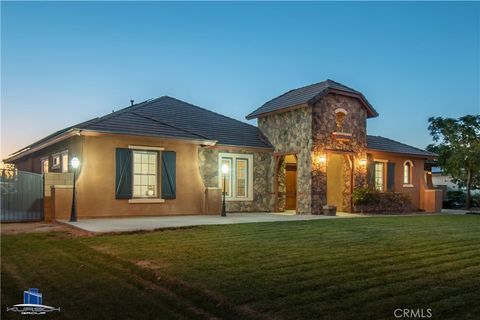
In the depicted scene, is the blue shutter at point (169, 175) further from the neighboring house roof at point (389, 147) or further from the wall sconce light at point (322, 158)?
the neighboring house roof at point (389, 147)

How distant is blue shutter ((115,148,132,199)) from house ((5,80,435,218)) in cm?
3

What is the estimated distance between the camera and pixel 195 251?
735 centimetres

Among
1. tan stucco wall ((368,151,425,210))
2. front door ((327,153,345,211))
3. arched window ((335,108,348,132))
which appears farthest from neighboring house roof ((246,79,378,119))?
tan stucco wall ((368,151,425,210))

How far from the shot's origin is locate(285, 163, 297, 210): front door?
2009 cm

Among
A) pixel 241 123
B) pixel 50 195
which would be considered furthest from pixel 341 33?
pixel 50 195

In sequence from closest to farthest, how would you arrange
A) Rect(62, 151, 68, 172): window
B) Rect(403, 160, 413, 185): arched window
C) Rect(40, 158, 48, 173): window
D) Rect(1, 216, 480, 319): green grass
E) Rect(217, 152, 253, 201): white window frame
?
Rect(1, 216, 480, 319): green grass → Rect(62, 151, 68, 172): window → Rect(217, 152, 253, 201): white window frame → Rect(40, 158, 48, 173): window → Rect(403, 160, 413, 185): arched window

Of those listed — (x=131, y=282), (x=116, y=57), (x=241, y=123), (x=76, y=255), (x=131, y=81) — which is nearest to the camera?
(x=131, y=282)

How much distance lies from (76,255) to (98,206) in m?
7.05

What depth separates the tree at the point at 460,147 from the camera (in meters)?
23.5

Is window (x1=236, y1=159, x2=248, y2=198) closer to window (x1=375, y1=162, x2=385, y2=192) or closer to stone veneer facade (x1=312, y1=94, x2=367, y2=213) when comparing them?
stone veneer facade (x1=312, y1=94, x2=367, y2=213)

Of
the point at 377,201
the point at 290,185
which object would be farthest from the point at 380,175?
the point at 290,185

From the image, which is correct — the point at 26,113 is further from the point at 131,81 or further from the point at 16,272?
the point at 16,272

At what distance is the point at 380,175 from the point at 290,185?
4.58 m

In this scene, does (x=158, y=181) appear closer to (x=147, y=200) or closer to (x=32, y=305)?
(x=147, y=200)
